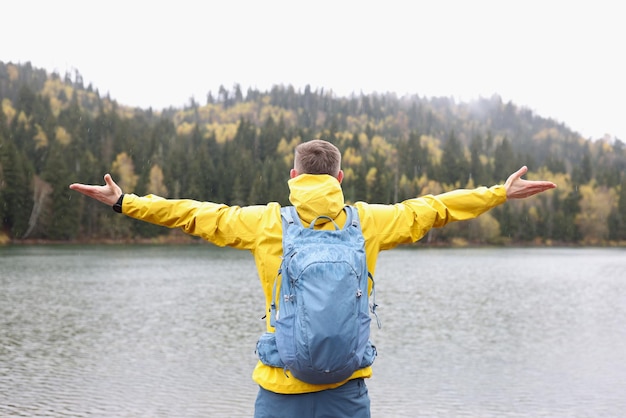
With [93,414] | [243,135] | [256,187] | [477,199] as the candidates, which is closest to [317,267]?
[477,199]

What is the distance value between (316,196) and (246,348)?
17.0 meters

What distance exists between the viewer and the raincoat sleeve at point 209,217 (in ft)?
13.0

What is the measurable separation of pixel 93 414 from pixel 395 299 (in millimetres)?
21559

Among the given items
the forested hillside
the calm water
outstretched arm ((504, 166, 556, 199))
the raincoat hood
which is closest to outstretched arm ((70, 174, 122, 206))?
the raincoat hood

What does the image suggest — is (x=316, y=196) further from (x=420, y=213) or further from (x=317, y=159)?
(x=420, y=213)

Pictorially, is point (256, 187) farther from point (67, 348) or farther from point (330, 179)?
point (330, 179)

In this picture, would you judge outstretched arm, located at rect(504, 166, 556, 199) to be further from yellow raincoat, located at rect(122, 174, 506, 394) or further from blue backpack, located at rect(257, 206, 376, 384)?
blue backpack, located at rect(257, 206, 376, 384)

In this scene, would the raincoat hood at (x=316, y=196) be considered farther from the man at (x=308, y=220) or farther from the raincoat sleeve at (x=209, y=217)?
the raincoat sleeve at (x=209, y=217)

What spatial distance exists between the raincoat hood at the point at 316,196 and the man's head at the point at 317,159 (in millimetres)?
34

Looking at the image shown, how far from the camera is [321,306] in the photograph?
11.7 ft

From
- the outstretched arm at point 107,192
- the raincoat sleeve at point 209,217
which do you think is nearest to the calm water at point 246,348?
the outstretched arm at point 107,192

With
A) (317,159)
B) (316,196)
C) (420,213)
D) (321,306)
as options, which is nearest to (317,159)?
(317,159)

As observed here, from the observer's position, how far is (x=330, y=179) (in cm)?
394

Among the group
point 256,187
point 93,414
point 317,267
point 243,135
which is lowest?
point 93,414
